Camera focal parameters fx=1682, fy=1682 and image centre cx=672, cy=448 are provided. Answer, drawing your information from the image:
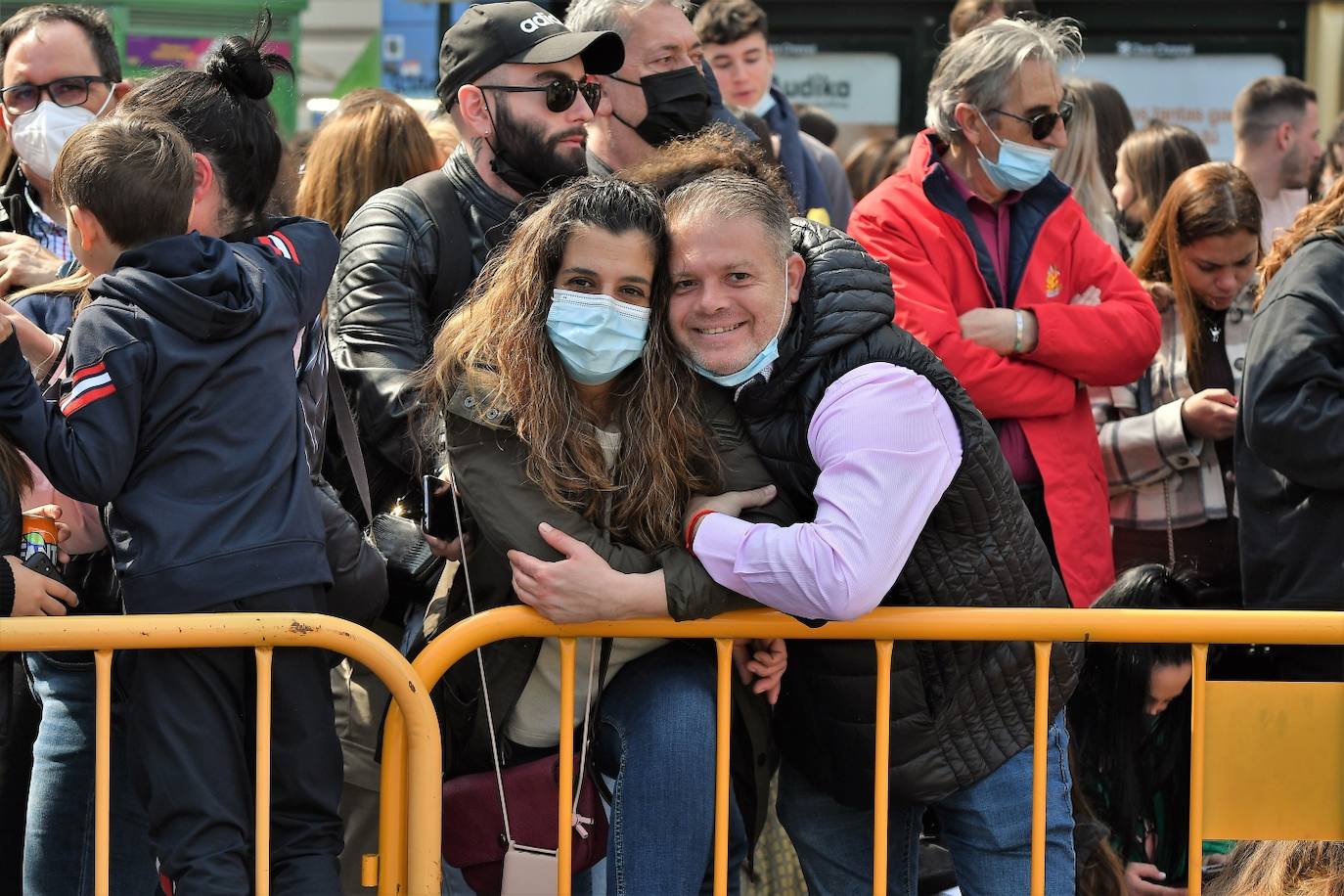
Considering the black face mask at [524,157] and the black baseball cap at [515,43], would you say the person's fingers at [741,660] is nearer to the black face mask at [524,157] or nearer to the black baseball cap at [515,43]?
the black face mask at [524,157]

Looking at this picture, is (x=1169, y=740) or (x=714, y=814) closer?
(x=714, y=814)

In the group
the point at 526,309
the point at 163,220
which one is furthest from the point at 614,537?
the point at 163,220

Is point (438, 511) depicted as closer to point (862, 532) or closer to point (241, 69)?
point (862, 532)

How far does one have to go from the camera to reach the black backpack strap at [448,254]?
400cm

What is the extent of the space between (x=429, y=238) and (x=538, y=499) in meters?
1.03

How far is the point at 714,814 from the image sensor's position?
327cm

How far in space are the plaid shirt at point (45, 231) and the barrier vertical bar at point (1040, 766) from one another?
8.66ft

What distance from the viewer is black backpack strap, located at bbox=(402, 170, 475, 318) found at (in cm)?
400

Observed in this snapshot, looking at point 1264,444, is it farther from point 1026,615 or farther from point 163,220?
point 163,220

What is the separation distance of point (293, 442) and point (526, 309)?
20.5 inches

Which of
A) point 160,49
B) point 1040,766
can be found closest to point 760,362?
point 1040,766

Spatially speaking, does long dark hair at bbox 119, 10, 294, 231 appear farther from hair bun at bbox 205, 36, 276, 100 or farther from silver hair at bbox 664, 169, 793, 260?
silver hair at bbox 664, 169, 793, 260

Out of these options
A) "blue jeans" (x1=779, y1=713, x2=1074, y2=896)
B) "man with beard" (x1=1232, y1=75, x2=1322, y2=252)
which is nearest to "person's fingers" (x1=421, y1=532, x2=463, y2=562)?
"blue jeans" (x1=779, y1=713, x2=1074, y2=896)

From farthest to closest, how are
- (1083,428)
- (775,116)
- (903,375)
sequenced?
1. (775,116)
2. (1083,428)
3. (903,375)
